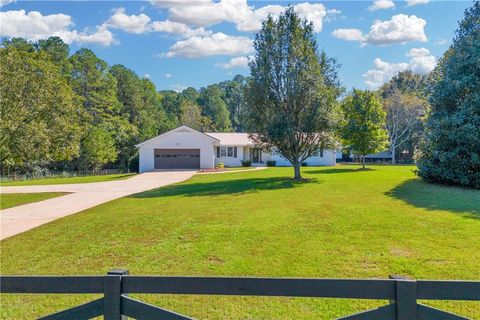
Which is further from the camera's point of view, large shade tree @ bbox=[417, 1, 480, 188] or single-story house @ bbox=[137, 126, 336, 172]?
single-story house @ bbox=[137, 126, 336, 172]

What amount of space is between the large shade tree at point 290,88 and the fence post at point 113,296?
18.5 metres

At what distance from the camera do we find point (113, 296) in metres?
2.89

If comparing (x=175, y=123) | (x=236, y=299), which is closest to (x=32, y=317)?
(x=236, y=299)

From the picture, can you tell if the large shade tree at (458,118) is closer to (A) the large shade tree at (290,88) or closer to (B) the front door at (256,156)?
(A) the large shade tree at (290,88)

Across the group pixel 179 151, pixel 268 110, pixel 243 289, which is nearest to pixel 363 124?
pixel 268 110

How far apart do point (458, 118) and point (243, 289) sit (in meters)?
16.9

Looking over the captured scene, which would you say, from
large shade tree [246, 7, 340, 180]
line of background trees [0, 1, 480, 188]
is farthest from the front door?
large shade tree [246, 7, 340, 180]

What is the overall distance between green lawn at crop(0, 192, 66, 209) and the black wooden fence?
13802mm

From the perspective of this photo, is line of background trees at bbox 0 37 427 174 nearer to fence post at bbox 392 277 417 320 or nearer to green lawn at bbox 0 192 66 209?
green lawn at bbox 0 192 66 209

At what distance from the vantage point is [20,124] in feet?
83.6

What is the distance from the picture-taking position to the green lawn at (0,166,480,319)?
547 centimetres

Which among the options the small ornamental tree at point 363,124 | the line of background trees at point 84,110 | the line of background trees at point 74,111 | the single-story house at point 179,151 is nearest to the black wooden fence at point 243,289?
the line of background trees at point 84,110

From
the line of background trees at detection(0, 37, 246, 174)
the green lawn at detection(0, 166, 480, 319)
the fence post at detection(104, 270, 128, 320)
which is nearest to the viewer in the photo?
the fence post at detection(104, 270, 128, 320)

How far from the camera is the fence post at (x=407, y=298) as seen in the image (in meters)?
2.64
